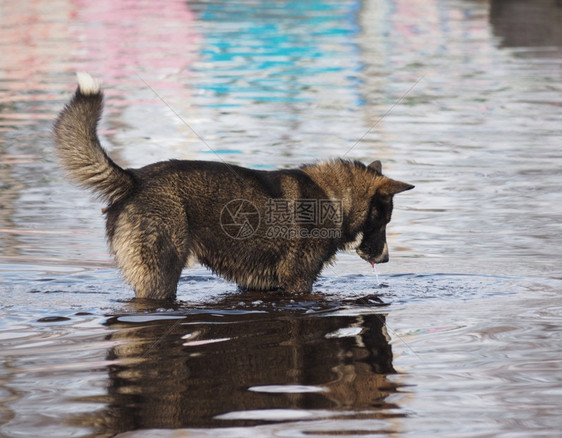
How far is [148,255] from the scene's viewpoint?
7289mm

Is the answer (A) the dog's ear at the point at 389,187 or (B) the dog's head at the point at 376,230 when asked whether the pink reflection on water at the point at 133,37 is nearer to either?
(B) the dog's head at the point at 376,230

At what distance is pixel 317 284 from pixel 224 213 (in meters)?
1.17

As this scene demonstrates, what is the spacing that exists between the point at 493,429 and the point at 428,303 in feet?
8.33

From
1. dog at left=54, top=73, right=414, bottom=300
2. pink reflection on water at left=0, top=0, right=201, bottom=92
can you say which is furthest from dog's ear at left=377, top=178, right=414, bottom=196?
pink reflection on water at left=0, top=0, right=201, bottom=92

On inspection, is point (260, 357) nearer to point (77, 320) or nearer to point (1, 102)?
point (77, 320)

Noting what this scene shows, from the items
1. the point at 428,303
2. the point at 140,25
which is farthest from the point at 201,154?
the point at 140,25

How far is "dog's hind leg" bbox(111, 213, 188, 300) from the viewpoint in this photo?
7262 mm

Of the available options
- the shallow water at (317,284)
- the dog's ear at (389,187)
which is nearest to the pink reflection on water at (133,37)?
the shallow water at (317,284)

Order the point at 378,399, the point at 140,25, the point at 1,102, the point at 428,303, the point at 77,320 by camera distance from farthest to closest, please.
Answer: the point at 140,25, the point at 1,102, the point at 428,303, the point at 77,320, the point at 378,399

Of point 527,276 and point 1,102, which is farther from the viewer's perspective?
point 1,102

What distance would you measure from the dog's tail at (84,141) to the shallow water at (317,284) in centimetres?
92

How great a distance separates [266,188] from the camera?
7832mm

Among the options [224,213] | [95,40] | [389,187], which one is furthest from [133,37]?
[224,213]

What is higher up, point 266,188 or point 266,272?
point 266,188
